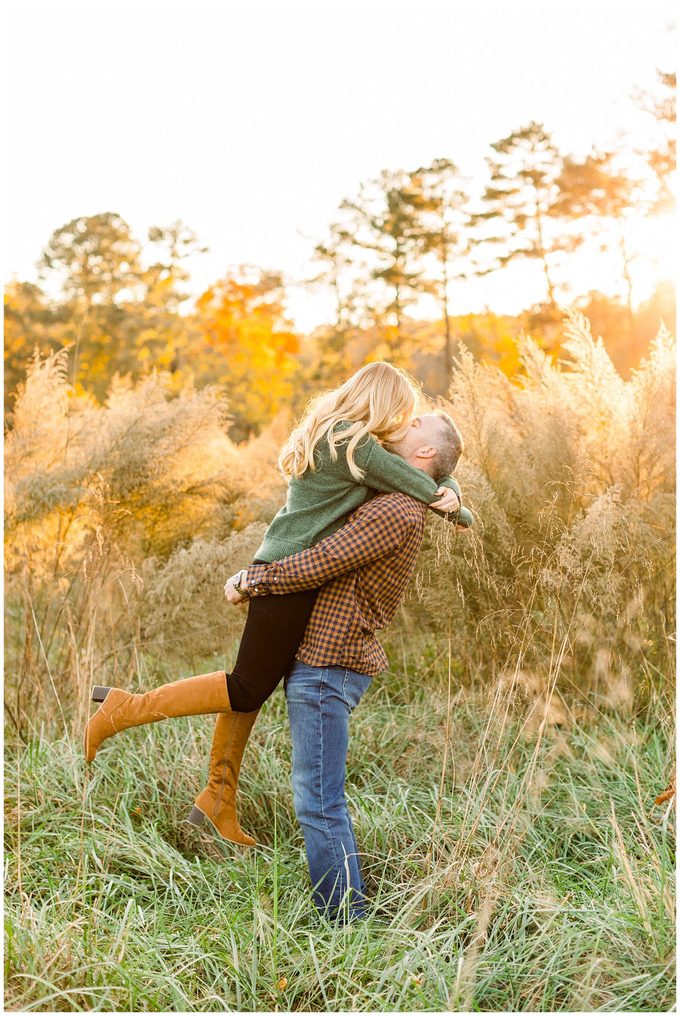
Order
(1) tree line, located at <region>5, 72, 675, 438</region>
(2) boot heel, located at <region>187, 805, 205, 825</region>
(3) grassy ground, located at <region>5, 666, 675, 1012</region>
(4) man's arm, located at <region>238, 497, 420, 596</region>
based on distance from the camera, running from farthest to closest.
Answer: (1) tree line, located at <region>5, 72, 675, 438</region> → (2) boot heel, located at <region>187, 805, 205, 825</region> → (4) man's arm, located at <region>238, 497, 420, 596</region> → (3) grassy ground, located at <region>5, 666, 675, 1012</region>

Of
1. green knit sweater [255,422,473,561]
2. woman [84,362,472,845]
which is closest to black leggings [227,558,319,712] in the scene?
woman [84,362,472,845]

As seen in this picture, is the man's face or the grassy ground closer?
the grassy ground

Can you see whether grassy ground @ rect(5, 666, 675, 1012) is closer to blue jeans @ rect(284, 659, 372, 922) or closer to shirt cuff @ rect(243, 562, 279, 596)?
blue jeans @ rect(284, 659, 372, 922)

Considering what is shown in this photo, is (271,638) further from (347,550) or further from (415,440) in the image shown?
(415,440)

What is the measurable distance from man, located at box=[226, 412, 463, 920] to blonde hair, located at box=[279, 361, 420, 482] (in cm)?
19

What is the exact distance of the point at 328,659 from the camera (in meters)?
2.46

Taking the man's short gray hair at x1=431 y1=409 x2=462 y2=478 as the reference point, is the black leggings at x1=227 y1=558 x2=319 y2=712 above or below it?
below

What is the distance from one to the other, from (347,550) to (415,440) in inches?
16.9

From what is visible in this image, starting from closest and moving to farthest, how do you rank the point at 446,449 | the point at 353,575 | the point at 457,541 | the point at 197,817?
the point at 353,575 < the point at 446,449 < the point at 197,817 < the point at 457,541

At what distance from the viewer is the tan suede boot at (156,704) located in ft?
8.46

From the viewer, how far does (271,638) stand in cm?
250

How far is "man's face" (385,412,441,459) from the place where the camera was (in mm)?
2615

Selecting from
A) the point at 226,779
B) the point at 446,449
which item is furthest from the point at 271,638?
the point at 446,449

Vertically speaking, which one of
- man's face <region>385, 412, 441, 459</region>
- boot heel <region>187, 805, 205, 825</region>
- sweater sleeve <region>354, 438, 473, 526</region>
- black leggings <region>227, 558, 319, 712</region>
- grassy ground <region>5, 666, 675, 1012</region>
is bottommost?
grassy ground <region>5, 666, 675, 1012</region>
